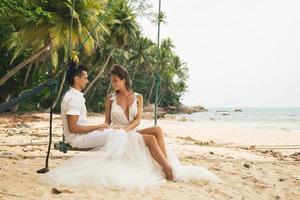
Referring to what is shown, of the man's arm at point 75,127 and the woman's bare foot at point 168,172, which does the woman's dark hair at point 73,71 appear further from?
the woman's bare foot at point 168,172

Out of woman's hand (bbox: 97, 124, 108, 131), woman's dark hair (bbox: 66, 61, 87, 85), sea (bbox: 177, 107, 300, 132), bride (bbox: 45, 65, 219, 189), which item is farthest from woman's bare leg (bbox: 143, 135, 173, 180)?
sea (bbox: 177, 107, 300, 132)

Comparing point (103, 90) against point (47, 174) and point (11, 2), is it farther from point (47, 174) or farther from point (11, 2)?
point (47, 174)

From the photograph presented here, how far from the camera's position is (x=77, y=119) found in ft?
11.4

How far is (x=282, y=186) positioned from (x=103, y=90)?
31.2 metres

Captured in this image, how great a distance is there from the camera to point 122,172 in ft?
11.2

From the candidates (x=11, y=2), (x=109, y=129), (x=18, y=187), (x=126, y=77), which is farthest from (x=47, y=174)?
(x=11, y=2)

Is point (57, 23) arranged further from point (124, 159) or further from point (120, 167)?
point (120, 167)

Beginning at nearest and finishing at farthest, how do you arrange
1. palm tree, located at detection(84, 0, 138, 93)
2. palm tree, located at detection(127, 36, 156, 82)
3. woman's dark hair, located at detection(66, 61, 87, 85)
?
woman's dark hair, located at detection(66, 61, 87, 85)
palm tree, located at detection(84, 0, 138, 93)
palm tree, located at detection(127, 36, 156, 82)

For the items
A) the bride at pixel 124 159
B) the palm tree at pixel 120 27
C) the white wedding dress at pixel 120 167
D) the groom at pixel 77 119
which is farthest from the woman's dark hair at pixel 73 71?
the palm tree at pixel 120 27

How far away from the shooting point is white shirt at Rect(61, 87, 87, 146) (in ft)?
11.4

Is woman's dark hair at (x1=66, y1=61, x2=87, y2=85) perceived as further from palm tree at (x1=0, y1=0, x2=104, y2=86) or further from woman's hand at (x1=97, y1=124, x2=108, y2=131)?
palm tree at (x1=0, y1=0, x2=104, y2=86)

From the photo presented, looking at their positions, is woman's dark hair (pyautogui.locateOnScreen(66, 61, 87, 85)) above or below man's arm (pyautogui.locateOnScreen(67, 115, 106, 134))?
above

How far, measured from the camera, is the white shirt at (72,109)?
346 cm

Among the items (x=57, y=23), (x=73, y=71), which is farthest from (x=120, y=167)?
(x=57, y=23)
